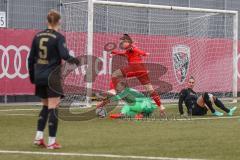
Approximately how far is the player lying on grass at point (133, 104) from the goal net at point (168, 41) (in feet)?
21.0

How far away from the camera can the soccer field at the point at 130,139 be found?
31.7ft

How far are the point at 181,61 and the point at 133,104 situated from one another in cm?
1102

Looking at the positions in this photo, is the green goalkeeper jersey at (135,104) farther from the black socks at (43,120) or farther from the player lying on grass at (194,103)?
the black socks at (43,120)

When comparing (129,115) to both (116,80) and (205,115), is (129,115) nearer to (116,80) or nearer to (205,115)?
(116,80)

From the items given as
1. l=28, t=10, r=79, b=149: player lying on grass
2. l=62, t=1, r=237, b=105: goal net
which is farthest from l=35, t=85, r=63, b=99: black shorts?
l=62, t=1, r=237, b=105: goal net

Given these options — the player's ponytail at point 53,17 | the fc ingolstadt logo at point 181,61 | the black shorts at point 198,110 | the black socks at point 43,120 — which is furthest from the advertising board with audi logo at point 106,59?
the player's ponytail at point 53,17

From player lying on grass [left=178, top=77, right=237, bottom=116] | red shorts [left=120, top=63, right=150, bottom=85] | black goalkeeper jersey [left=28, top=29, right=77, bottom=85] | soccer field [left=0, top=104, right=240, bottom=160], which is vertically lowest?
soccer field [left=0, top=104, right=240, bottom=160]

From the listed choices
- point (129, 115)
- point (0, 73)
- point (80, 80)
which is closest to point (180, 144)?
point (129, 115)

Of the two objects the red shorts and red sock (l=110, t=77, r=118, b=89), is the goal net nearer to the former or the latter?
the red shorts

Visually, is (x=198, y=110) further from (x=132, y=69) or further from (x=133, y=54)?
(x=133, y=54)

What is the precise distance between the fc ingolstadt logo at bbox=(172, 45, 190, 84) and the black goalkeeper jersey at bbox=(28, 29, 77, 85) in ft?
56.3

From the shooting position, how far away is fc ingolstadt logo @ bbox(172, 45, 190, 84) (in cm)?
2792

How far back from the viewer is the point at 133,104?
17.5 metres

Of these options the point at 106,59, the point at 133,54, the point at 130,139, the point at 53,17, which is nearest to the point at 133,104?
the point at 133,54
